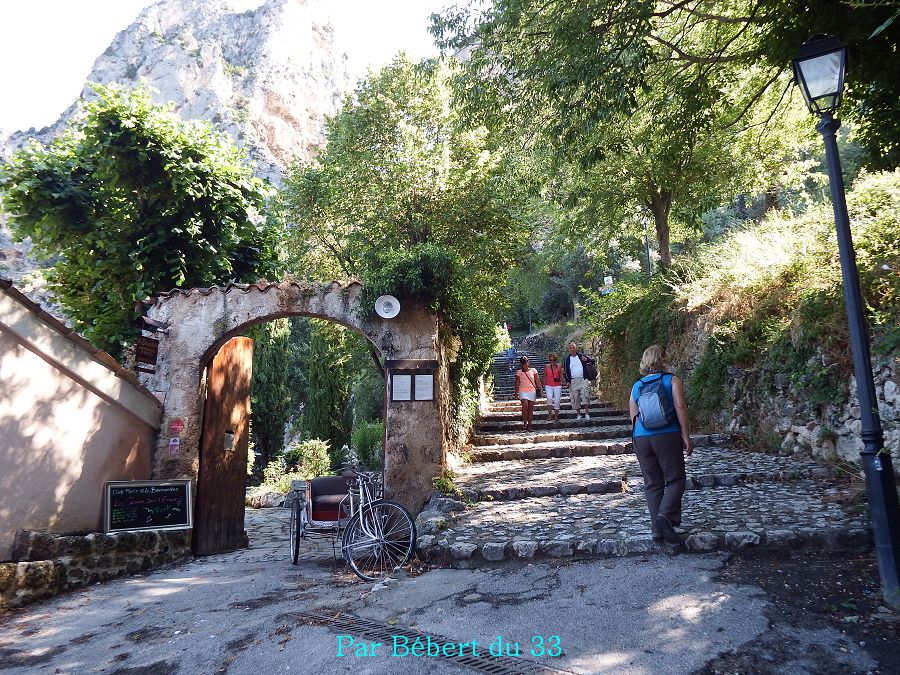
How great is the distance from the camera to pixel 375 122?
13.4m

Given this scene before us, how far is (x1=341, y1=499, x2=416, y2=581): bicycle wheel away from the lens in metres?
5.50

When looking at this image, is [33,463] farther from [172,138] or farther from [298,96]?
[298,96]

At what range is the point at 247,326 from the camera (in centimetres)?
768

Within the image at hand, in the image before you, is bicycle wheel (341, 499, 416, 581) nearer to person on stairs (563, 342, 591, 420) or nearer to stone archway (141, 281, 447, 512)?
stone archway (141, 281, 447, 512)

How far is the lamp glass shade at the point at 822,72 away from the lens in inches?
147

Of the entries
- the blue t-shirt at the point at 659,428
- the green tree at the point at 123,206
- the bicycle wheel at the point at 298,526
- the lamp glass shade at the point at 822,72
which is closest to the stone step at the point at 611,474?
the bicycle wheel at the point at 298,526

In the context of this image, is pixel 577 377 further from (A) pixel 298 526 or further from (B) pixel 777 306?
(A) pixel 298 526

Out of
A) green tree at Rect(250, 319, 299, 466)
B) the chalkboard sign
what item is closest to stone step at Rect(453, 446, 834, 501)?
the chalkboard sign

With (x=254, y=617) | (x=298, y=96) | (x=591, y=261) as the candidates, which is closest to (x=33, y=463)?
(x=254, y=617)

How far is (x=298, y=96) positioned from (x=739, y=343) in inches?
2748

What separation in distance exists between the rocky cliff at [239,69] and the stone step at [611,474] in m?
54.3

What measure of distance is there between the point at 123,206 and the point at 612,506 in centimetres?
855

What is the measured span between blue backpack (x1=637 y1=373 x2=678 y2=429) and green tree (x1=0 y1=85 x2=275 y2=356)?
703 cm

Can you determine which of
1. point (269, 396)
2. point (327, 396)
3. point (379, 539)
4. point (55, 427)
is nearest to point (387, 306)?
point (379, 539)
